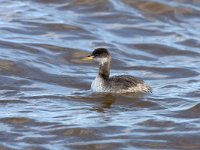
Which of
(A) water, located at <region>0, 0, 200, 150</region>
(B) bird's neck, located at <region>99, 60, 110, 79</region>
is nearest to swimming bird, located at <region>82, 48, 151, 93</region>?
(B) bird's neck, located at <region>99, 60, 110, 79</region>

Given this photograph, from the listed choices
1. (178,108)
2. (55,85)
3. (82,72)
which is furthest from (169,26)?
(178,108)

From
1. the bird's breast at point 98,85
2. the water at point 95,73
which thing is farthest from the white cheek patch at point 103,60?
the water at point 95,73

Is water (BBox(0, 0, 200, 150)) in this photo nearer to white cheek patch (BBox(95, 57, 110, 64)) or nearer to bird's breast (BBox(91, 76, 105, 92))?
bird's breast (BBox(91, 76, 105, 92))

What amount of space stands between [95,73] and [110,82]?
5.84ft

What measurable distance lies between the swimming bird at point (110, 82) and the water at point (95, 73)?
0.16 m

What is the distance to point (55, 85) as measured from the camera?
15297mm

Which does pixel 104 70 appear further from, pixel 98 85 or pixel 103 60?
pixel 98 85

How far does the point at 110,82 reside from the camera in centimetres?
1464

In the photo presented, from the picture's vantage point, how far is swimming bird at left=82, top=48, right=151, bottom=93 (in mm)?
14453

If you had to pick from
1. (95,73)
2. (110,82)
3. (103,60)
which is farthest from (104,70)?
(95,73)

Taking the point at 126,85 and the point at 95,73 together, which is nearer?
the point at 126,85

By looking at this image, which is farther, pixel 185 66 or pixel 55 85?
pixel 185 66

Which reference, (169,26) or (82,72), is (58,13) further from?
(82,72)

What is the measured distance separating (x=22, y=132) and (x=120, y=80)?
319cm
